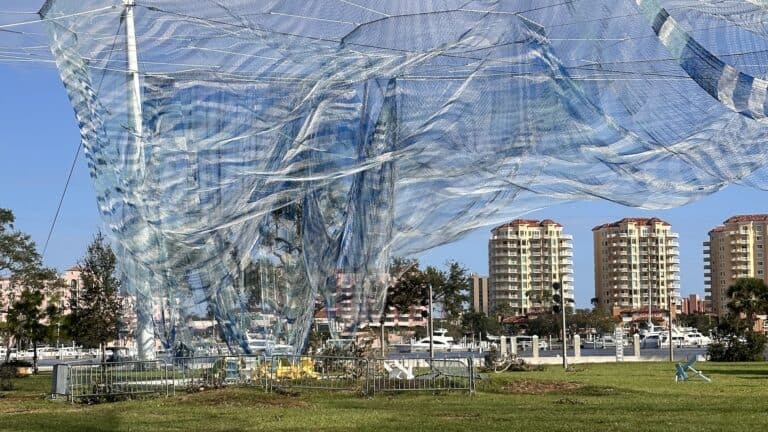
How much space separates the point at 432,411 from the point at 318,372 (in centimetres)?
701

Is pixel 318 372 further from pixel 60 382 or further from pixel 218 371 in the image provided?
pixel 60 382

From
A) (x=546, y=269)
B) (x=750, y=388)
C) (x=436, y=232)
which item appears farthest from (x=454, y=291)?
(x=546, y=269)

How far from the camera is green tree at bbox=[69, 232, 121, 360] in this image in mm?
45188

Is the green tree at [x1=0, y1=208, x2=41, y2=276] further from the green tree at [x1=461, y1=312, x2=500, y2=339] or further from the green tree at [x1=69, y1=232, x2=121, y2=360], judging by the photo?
the green tree at [x1=461, y1=312, x2=500, y2=339]

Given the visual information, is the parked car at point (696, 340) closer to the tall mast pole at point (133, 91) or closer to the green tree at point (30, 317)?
the green tree at point (30, 317)

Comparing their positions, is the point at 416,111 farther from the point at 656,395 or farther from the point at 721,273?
the point at 721,273

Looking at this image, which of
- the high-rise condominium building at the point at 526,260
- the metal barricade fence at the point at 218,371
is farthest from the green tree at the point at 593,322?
the metal barricade fence at the point at 218,371

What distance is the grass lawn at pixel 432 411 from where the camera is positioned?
61.5 feet

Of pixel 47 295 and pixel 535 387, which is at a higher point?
pixel 47 295

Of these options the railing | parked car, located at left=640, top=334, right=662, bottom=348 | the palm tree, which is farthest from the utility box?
parked car, located at left=640, top=334, right=662, bottom=348

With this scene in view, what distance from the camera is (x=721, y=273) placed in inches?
6845

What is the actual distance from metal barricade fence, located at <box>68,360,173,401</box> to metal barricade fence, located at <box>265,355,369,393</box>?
2.52 metres

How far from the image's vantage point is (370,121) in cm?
2181

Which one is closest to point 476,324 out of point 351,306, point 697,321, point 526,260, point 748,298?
point 697,321
